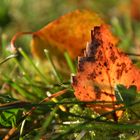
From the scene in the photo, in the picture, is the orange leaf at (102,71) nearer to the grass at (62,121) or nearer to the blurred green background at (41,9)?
the grass at (62,121)

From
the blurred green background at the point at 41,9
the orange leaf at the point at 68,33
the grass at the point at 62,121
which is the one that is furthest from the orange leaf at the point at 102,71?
the blurred green background at the point at 41,9

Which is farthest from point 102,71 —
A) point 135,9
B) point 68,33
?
point 135,9

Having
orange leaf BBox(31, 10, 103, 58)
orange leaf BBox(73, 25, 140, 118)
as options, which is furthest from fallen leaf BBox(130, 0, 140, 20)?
orange leaf BBox(73, 25, 140, 118)

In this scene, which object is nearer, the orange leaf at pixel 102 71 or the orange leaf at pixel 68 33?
the orange leaf at pixel 102 71

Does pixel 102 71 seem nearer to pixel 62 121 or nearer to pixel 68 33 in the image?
pixel 62 121

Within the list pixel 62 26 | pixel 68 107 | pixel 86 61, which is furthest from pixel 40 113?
pixel 62 26

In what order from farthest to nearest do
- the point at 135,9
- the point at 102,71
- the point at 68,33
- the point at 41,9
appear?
the point at 135,9
the point at 41,9
the point at 68,33
the point at 102,71
